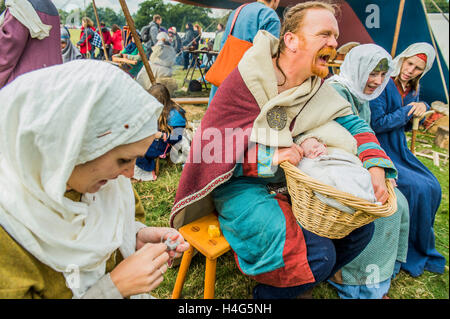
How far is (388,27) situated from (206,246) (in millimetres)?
6643

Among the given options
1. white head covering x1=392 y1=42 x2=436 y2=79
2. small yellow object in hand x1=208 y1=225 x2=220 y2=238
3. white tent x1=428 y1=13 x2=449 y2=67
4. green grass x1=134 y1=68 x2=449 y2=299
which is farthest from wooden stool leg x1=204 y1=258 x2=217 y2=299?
white tent x1=428 y1=13 x2=449 y2=67

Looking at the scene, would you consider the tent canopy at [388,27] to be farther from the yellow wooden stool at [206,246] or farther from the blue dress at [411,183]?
the yellow wooden stool at [206,246]

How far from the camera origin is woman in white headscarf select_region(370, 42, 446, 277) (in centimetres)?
278

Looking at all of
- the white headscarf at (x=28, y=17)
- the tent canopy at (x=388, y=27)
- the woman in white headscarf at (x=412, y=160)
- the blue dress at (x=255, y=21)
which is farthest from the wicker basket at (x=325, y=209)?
the tent canopy at (x=388, y=27)

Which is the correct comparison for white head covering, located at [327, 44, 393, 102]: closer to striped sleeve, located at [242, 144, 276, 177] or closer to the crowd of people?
the crowd of people

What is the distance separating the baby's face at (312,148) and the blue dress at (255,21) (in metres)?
1.58

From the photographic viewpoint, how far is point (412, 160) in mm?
3008

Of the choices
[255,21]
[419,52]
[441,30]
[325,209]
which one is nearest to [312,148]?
[325,209]

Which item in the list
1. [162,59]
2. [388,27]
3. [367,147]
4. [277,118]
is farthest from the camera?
[162,59]

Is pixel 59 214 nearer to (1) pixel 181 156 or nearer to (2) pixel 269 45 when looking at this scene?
(2) pixel 269 45

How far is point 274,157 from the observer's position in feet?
5.76

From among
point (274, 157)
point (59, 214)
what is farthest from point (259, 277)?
point (59, 214)

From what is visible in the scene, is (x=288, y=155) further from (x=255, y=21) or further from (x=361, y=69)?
(x=255, y=21)
